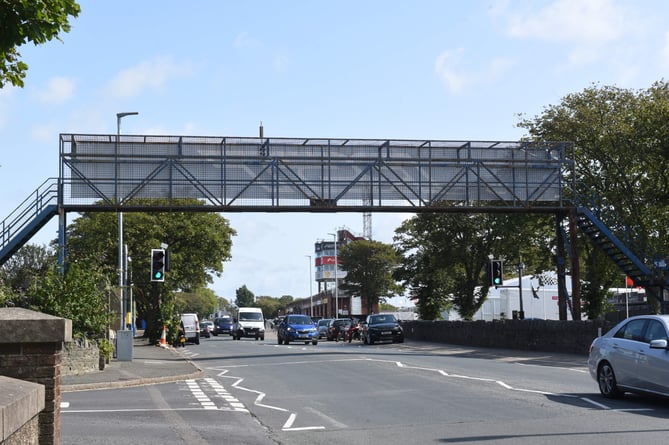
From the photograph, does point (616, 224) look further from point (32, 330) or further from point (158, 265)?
point (32, 330)

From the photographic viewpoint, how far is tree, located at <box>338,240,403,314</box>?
95.4 metres

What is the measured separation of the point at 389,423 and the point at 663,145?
29.5m

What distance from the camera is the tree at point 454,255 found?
49562mm

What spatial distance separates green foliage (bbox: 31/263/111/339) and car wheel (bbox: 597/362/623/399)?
1300 centimetres

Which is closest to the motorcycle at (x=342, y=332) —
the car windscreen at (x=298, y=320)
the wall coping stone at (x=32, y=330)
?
the car windscreen at (x=298, y=320)

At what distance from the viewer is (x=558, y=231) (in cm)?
3806

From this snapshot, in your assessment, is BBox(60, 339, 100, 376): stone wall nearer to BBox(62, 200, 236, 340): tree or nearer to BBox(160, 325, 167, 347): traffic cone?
BBox(160, 325, 167, 347): traffic cone

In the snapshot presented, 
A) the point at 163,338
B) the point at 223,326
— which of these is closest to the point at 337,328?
the point at 163,338

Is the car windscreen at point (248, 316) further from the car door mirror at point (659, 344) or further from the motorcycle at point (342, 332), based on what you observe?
the car door mirror at point (659, 344)

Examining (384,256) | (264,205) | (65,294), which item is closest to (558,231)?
(264,205)

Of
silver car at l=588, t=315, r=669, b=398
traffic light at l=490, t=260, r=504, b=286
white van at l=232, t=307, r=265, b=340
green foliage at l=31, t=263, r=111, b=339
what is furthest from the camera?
white van at l=232, t=307, r=265, b=340

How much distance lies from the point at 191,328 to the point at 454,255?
56.2 feet

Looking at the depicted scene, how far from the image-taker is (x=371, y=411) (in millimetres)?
14477

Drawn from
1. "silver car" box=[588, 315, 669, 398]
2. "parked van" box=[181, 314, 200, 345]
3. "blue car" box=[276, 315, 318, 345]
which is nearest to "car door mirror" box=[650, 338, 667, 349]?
Answer: "silver car" box=[588, 315, 669, 398]
